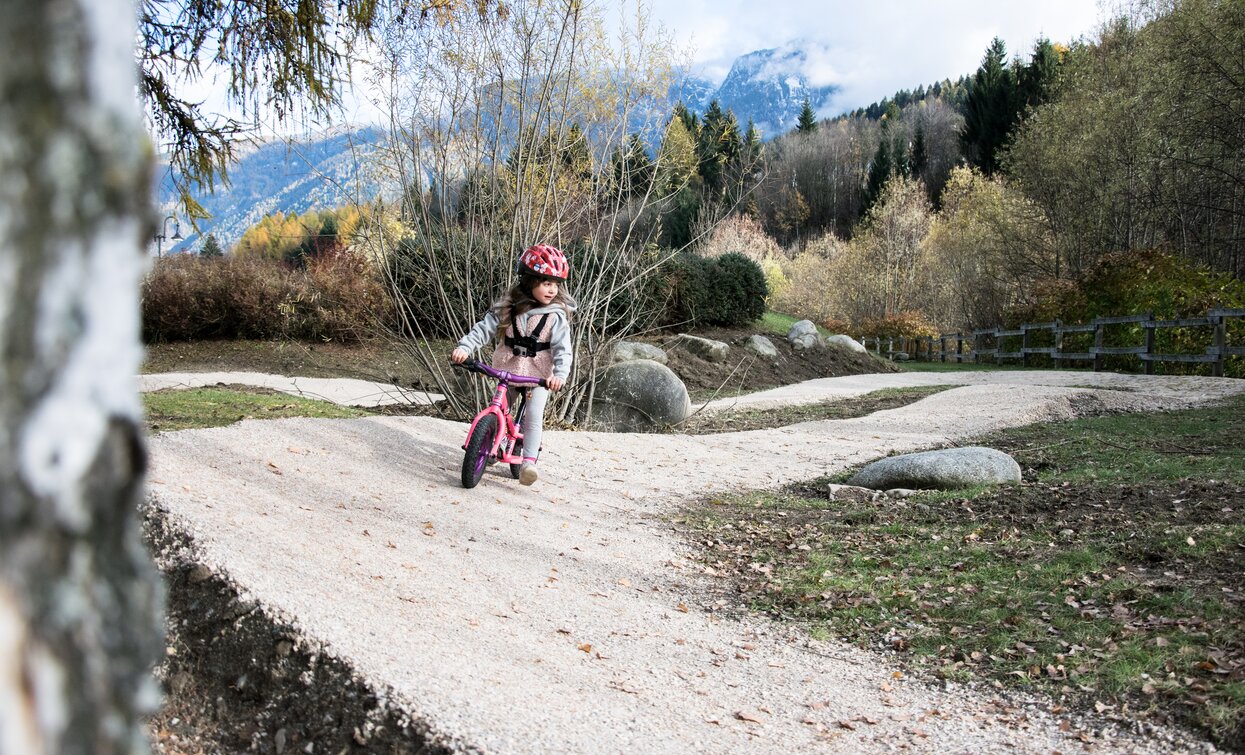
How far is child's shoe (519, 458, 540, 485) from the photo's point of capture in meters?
6.11

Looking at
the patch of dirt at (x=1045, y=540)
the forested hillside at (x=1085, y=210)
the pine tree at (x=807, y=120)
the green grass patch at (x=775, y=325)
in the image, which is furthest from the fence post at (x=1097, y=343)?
the pine tree at (x=807, y=120)

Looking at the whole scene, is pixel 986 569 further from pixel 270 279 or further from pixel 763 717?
pixel 270 279

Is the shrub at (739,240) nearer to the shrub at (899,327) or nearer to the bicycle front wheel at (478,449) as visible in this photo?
the shrub at (899,327)

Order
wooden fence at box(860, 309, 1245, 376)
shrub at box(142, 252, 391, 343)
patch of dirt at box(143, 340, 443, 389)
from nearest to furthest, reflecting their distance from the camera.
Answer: wooden fence at box(860, 309, 1245, 376) → patch of dirt at box(143, 340, 443, 389) → shrub at box(142, 252, 391, 343)

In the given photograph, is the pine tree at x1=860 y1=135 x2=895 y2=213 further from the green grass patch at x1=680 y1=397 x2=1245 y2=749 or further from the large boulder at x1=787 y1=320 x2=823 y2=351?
the green grass patch at x1=680 y1=397 x2=1245 y2=749

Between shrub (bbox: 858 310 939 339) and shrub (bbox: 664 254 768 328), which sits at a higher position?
shrub (bbox: 664 254 768 328)

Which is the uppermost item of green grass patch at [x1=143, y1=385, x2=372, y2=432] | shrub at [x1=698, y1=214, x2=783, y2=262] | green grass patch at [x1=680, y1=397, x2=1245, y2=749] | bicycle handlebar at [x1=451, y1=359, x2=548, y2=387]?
shrub at [x1=698, y1=214, x2=783, y2=262]

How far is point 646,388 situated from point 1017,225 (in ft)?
65.5

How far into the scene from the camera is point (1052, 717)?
339 cm

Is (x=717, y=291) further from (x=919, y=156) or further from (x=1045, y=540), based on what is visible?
(x=919, y=156)

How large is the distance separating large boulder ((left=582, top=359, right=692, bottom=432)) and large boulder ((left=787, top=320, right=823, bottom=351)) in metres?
11.6

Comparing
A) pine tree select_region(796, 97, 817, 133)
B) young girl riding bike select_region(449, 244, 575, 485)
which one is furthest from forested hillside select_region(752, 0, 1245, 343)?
pine tree select_region(796, 97, 817, 133)

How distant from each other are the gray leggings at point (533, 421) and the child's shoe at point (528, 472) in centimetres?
5

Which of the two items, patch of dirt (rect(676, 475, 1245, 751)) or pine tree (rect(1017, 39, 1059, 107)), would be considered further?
pine tree (rect(1017, 39, 1059, 107))
